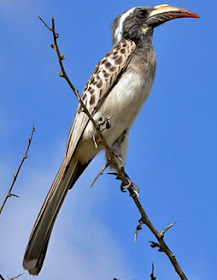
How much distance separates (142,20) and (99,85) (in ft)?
4.28

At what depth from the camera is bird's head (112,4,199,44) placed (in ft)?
19.3

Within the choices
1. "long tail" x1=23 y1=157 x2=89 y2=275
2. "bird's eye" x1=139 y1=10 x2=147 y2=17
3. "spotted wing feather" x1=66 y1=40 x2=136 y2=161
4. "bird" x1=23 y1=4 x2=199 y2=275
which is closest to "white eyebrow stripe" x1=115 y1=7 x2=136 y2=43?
"bird's eye" x1=139 y1=10 x2=147 y2=17

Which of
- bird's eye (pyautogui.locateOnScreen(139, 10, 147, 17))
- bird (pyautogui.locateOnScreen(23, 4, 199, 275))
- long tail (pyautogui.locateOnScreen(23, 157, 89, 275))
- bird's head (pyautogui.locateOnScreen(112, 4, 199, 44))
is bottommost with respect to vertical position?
long tail (pyautogui.locateOnScreen(23, 157, 89, 275))

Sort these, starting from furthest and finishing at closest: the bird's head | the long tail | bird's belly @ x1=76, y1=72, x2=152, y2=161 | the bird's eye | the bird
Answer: the bird's eye, the bird's head, bird's belly @ x1=76, y1=72, x2=152, y2=161, the bird, the long tail

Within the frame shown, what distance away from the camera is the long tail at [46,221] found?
4.68 meters

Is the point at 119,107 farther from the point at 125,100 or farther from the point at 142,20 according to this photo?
the point at 142,20

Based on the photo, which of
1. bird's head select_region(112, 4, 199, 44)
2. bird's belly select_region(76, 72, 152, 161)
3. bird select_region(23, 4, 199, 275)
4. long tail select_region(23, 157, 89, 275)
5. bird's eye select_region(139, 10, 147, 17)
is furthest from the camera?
bird's eye select_region(139, 10, 147, 17)

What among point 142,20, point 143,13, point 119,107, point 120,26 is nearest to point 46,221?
point 119,107

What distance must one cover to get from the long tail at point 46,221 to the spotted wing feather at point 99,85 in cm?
22

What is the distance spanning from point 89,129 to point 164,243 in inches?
69.3

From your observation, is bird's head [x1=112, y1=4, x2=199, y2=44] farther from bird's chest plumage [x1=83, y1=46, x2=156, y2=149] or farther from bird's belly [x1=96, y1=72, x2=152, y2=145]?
bird's belly [x1=96, y1=72, x2=152, y2=145]

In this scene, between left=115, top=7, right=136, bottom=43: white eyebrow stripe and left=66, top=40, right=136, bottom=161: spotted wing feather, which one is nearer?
left=66, top=40, right=136, bottom=161: spotted wing feather

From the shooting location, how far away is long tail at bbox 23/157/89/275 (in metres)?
4.68

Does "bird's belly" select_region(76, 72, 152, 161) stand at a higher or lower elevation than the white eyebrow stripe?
lower
